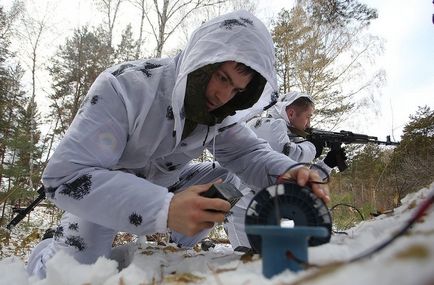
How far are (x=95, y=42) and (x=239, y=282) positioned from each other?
14893 mm

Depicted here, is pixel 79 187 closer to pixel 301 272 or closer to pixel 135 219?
pixel 135 219

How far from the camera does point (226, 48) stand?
1.47 metres

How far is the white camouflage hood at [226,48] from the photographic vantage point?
1.47m

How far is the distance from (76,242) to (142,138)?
24.5 inches

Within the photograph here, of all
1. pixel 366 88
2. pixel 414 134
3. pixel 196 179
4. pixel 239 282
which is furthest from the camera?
pixel 366 88

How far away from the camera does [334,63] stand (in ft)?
38.1

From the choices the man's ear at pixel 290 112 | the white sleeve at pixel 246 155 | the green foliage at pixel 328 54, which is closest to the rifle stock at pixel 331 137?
the man's ear at pixel 290 112

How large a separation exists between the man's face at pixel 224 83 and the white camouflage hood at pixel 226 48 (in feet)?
0.28

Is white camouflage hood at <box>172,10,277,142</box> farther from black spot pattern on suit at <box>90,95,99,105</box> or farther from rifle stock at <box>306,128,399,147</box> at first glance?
rifle stock at <box>306,128,399,147</box>

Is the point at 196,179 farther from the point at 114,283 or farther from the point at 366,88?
the point at 366,88

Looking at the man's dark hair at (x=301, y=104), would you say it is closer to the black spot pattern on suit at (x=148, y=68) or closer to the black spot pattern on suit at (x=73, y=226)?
the black spot pattern on suit at (x=148, y=68)

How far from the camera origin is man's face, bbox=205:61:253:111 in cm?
156

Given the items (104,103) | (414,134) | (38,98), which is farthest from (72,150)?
(38,98)

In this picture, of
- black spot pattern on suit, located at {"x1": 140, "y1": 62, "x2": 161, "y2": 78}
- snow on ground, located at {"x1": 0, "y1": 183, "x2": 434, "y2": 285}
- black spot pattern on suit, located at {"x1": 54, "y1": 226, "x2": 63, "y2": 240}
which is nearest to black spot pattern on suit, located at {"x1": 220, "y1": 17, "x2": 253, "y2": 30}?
black spot pattern on suit, located at {"x1": 140, "y1": 62, "x2": 161, "y2": 78}
